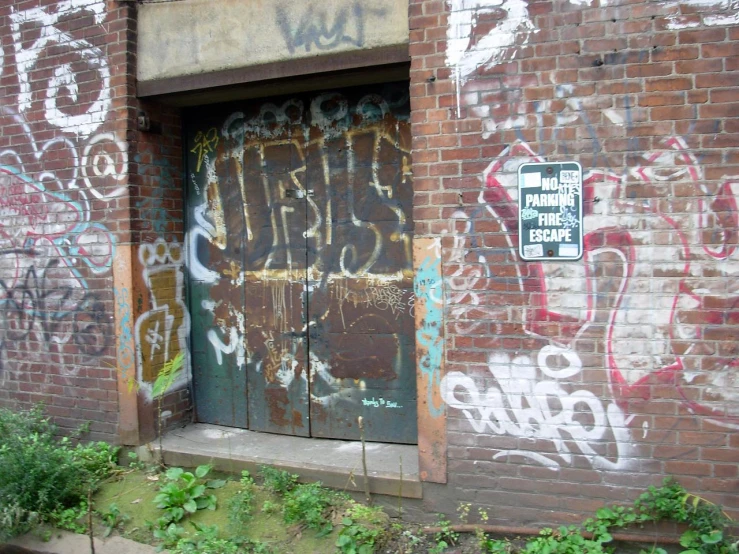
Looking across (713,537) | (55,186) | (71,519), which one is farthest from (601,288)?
(55,186)

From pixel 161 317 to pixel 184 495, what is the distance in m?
1.46

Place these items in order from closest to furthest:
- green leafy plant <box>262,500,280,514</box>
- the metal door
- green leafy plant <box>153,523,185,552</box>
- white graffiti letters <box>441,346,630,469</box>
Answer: white graffiti letters <box>441,346,630,469</box>
green leafy plant <box>153,523,185,552</box>
green leafy plant <box>262,500,280,514</box>
the metal door

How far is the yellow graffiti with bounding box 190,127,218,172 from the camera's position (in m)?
5.15

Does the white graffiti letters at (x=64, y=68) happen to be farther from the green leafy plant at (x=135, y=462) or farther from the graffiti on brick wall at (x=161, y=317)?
the green leafy plant at (x=135, y=462)

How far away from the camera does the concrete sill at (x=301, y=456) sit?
13.3 feet

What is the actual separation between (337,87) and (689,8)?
2.37 metres

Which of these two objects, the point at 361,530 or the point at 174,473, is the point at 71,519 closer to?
the point at 174,473

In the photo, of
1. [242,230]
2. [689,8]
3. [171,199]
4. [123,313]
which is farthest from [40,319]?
[689,8]

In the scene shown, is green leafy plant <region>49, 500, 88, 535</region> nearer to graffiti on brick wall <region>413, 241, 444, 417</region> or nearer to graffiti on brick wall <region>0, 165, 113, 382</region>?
graffiti on brick wall <region>0, 165, 113, 382</region>

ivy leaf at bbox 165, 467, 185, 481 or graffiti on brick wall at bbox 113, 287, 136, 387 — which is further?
graffiti on brick wall at bbox 113, 287, 136, 387

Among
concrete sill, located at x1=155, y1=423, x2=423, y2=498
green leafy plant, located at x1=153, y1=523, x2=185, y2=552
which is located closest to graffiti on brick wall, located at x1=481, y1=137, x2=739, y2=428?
concrete sill, located at x1=155, y1=423, x2=423, y2=498

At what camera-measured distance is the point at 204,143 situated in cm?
519

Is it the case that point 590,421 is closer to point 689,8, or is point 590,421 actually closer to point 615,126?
point 615,126

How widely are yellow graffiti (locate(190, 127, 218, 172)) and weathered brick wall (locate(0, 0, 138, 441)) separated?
62 centimetres
